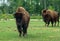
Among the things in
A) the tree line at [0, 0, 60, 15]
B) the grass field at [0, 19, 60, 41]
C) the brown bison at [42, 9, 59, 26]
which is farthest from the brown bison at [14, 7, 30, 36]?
the tree line at [0, 0, 60, 15]

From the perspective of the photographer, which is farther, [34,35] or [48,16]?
[48,16]

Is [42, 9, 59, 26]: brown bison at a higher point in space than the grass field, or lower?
lower

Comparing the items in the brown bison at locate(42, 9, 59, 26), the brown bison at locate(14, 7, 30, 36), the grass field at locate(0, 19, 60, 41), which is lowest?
the brown bison at locate(42, 9, 59, 26)

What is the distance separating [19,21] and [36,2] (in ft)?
190

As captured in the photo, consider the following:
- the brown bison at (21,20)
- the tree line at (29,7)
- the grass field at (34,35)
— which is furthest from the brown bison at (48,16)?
the tree line at (29,7)

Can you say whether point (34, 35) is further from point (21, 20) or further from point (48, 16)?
point (48, 16)

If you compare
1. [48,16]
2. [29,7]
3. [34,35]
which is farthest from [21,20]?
[29,7]

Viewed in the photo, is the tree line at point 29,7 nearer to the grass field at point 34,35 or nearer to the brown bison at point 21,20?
the grass field at point 34,35

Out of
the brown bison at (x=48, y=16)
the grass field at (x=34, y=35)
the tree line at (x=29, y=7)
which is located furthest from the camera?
the tree line at (x=29, y=7)

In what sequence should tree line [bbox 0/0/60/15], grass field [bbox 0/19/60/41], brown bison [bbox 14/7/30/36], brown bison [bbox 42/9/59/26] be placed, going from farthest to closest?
tree line [bbox 0/0/60/15] < brown bison [bbox 42/9/59/26] < brown bison [bbox 14/7/30/36] < grass field [bbox 0/19/60/41]

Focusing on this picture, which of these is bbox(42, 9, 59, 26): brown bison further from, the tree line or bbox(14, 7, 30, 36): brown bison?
the tree line

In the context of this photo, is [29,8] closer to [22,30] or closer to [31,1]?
[31,1]

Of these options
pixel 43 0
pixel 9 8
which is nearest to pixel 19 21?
pixel 9 8

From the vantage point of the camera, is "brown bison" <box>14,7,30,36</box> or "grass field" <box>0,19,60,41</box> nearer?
"grass field" <box>0,19,60,41</box>
